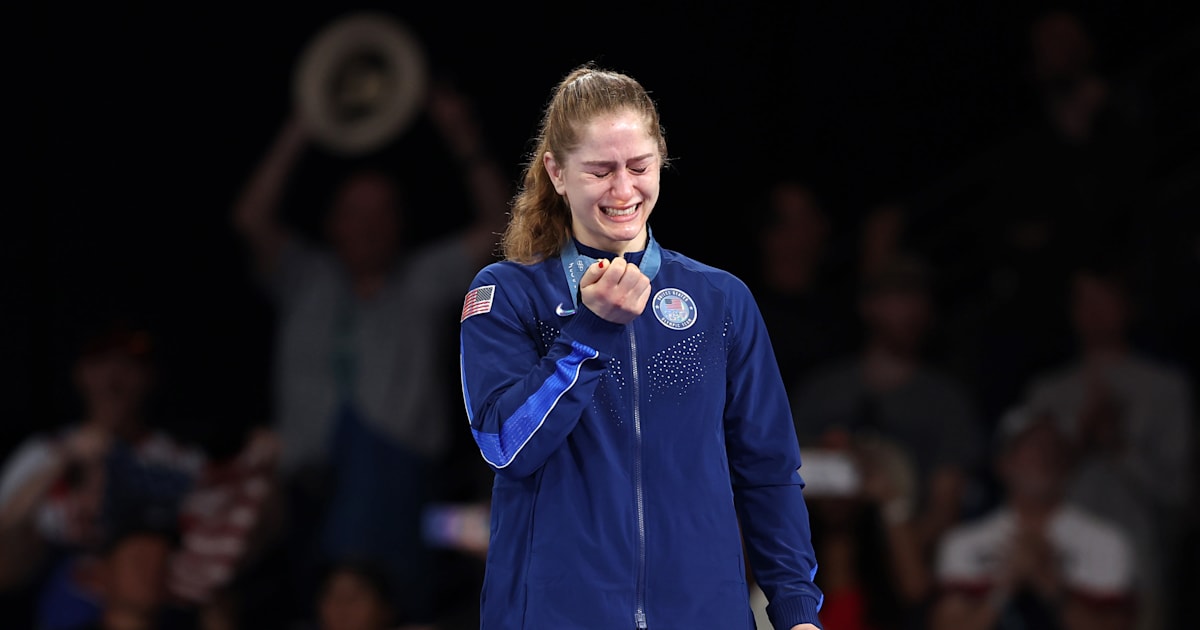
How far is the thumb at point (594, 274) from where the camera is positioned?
1768mm

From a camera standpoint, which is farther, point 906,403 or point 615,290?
point 906,403

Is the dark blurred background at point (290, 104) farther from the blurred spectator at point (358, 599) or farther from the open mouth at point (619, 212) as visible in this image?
the open mouth at point (619, 212)

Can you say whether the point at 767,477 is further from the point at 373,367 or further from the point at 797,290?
the point at 373,367

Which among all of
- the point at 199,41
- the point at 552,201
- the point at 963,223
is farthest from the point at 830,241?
the point at 552,201

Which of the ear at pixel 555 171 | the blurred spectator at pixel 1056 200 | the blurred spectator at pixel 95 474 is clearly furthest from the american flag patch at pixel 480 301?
the blurred spectator at pixel 95 474

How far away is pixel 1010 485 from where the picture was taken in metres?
4.73

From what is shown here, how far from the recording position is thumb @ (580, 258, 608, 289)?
5.80 ft

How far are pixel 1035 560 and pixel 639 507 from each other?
3.18 meters

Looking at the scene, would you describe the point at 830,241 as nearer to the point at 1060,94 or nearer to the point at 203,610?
the point at 1060,94

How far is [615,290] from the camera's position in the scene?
1753 mm

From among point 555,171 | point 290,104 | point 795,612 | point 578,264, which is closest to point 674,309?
point 578,264

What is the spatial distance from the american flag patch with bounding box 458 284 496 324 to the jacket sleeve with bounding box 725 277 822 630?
314mm

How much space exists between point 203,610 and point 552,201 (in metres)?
3.75

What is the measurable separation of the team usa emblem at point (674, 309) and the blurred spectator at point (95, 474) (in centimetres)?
394
